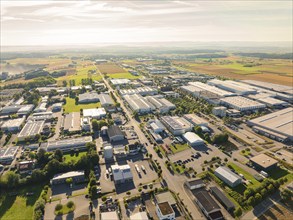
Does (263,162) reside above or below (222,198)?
above

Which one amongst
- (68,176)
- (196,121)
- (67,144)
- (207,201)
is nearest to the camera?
(207,201)

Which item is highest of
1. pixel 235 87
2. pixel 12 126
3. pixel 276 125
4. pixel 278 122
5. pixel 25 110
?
pixel 235 87

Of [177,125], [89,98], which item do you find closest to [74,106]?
[89,98]

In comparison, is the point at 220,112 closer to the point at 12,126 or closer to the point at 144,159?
the point at 144,159

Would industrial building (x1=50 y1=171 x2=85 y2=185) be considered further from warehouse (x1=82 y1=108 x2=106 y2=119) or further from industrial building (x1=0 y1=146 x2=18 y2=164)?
warehouse (x1=82 y1=108 x2=106 y2=119)

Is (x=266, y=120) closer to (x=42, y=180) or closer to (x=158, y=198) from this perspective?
(x=158, y=198)

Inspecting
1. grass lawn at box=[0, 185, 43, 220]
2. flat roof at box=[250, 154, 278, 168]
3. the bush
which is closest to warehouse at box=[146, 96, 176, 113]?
flat roof at box=[250, 154, 278, 168]
